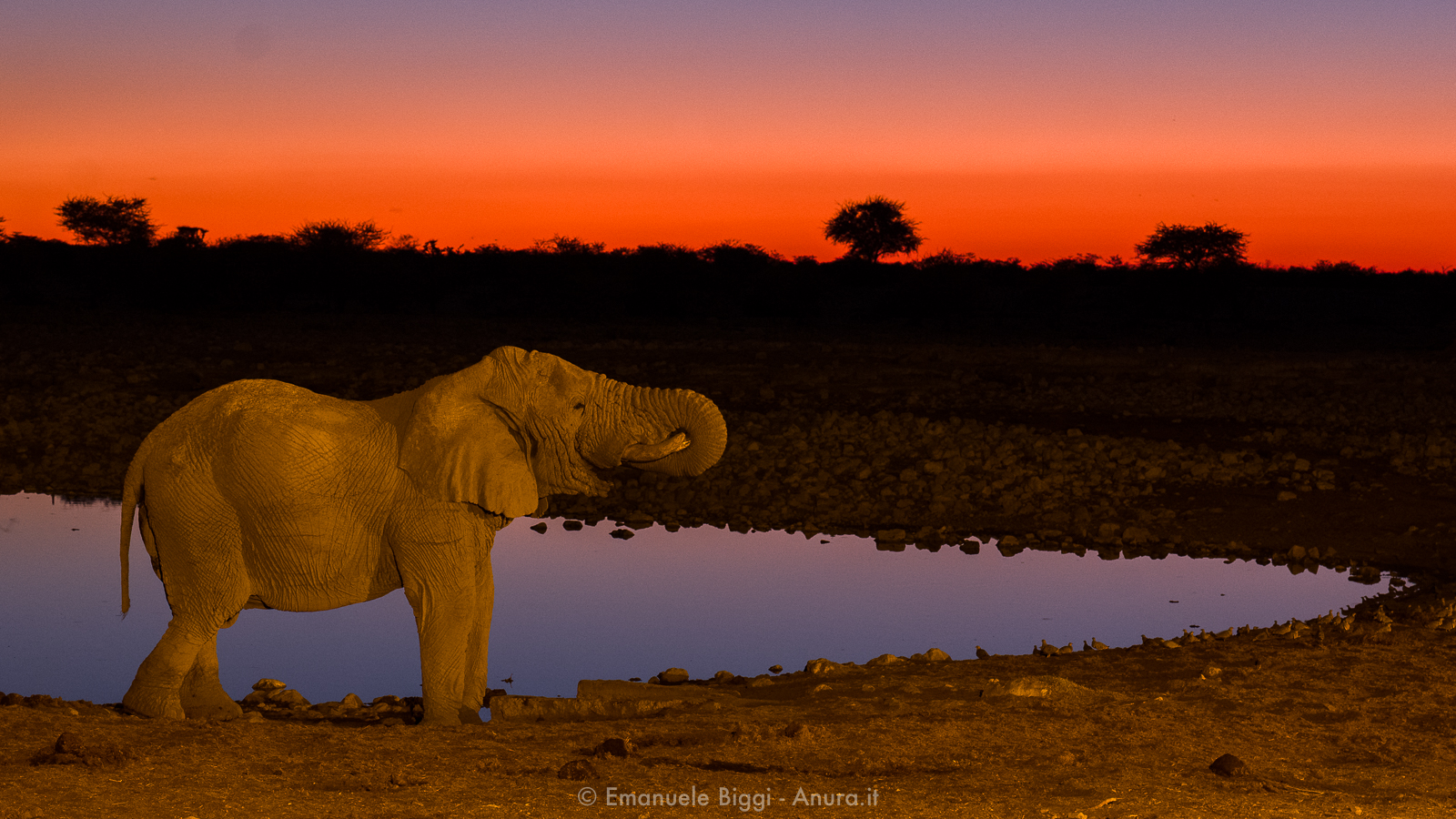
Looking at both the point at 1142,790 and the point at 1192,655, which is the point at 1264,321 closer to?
the point at 1192,655

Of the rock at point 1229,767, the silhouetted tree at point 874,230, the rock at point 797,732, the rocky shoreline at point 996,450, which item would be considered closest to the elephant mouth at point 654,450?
the rock at point 797,732

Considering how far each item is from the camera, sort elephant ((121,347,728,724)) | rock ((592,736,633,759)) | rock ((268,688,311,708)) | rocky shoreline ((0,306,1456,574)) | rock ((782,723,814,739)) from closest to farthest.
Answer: rock ((592,736,633,759)), rock ((782,723,814,739)), elephant ((121,347,728,724)), rock ((268,688,311,708)), rocky shoreline ((0,306,1456,574))

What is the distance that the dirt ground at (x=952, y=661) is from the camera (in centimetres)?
461

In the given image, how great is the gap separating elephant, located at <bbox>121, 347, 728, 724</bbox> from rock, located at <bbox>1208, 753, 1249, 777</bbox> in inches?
90.0

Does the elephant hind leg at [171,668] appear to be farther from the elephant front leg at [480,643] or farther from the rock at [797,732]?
the rock at [797,732]

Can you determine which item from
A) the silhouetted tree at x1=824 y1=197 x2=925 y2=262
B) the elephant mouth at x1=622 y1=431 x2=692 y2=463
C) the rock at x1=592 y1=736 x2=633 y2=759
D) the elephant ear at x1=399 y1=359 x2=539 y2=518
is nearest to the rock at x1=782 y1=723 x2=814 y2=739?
the rock at x1=592 y1=736 x2=633 y2=759

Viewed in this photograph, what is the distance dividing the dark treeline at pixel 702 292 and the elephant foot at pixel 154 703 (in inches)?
1307

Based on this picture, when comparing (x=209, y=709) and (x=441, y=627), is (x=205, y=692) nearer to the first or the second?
(x=209, y=709)

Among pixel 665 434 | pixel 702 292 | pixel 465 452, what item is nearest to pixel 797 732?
pixel 665 434

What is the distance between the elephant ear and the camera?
6.14 m

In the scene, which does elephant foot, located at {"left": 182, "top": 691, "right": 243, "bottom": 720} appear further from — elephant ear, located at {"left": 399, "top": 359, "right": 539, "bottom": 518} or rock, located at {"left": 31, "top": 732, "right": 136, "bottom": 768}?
rock, located at {"left": 31, "top": 732, "right": 136, "bottom": 768}

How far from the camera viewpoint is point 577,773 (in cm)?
470

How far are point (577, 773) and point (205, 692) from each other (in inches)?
97.5

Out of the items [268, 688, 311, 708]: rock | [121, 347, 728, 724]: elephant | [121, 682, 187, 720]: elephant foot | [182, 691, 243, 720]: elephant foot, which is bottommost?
[268, 688, 311, 708]: rock
